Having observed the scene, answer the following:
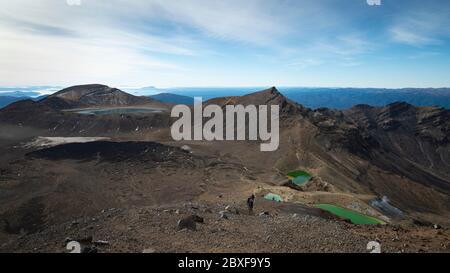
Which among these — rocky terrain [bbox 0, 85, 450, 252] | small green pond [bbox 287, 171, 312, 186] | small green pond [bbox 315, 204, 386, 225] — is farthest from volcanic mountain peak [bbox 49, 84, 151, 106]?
small green pond [bbox 315, 204, 386, 225]

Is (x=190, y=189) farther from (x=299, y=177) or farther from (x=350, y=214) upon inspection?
(x=299, y=177)

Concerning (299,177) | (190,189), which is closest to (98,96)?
(299,177)

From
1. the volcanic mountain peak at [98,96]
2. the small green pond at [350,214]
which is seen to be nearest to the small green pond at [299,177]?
the small green pond at [350,214]

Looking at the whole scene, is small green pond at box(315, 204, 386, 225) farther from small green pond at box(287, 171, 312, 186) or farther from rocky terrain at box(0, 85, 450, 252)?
small green pond at box(287, 171, 312, 186)

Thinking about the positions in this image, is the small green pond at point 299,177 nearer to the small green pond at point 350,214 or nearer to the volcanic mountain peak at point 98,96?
the small green pond at point 350,214

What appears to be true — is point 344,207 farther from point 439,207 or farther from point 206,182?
point 439,207
